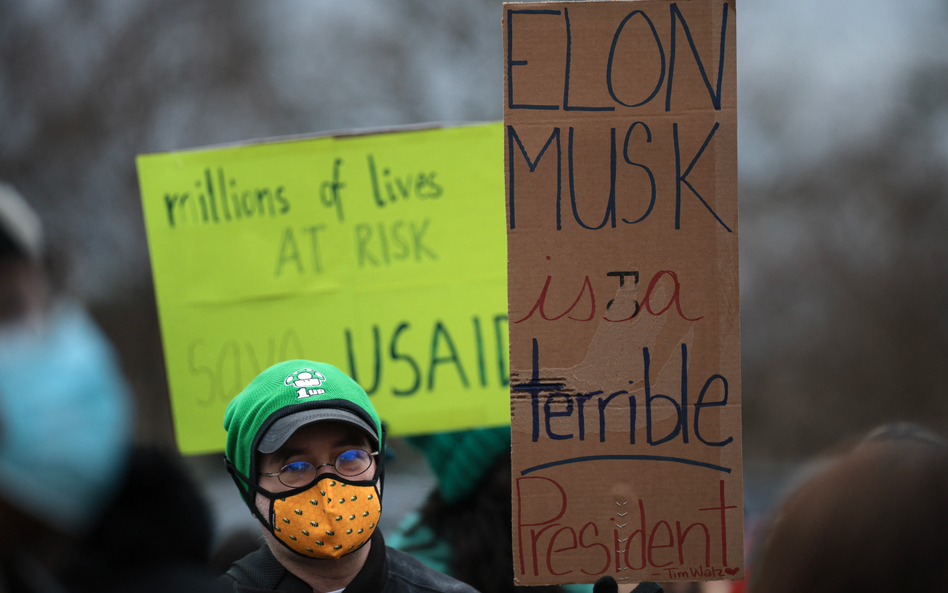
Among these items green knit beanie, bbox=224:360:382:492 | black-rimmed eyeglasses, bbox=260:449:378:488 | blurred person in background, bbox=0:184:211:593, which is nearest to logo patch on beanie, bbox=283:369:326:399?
green knit beanie, bbox=224:360:382:492

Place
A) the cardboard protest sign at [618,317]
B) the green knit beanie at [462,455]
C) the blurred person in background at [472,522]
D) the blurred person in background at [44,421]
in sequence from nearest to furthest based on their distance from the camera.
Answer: the blurred person in background at [44,421] → the cardboard protest sign at [618,317] → the blurred person in background at [472,522] → the green knit beanie at [462,455]

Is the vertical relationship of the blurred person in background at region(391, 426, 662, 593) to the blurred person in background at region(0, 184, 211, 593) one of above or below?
below

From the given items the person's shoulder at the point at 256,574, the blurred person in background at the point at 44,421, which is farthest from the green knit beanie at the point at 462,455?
the blurred person in background at the point at 44,421

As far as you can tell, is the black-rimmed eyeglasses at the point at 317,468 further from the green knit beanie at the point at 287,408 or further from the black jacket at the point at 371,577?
the black jacket at the point at 371,577

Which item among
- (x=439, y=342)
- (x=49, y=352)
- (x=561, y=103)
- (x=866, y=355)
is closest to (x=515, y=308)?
(x=561, y=103)

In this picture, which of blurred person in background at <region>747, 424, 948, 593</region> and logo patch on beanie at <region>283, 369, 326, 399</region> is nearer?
blurred person in background at <region>747, 424, 948, 593</region>

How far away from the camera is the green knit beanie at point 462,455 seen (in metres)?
2.77

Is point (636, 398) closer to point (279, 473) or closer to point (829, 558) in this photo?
point (829, 558)

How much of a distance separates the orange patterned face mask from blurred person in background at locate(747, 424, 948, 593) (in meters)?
0.93

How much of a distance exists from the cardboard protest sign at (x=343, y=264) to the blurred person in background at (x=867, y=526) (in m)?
1.69

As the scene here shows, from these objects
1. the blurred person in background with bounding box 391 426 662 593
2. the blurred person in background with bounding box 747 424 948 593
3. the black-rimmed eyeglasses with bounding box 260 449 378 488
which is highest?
the blurred person in background with bounding box 747 424 948 593

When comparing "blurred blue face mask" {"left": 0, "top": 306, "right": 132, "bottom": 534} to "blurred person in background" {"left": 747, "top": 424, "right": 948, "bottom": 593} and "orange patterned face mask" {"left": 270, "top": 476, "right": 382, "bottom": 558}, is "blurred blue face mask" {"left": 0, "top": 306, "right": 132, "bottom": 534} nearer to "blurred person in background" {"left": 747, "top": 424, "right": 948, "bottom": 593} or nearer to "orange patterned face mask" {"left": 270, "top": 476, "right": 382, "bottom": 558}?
"orange patterned face mask" {"left": 270, "top": 476, "right": 382, "bottom": 558}

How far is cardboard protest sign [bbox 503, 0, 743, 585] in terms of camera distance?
1.97 m

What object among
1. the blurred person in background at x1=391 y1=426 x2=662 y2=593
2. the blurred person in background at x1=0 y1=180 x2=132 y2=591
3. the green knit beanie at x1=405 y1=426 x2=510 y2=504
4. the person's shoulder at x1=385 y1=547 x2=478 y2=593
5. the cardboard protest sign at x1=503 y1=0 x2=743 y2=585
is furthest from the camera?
the green knit beanie at x1=405 y1=426 x2=510 y2=504
